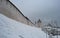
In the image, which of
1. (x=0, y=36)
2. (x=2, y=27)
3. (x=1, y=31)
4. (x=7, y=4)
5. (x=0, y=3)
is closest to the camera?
(x=0, y=36)

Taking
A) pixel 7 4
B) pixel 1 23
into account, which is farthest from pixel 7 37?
pixel 7 4

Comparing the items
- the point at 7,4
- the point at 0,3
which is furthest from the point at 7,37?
the point at 7,4

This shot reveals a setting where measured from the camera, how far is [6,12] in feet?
45.1

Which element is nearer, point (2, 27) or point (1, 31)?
point (1, 31)

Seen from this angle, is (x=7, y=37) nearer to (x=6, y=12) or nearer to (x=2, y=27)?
(x=2, y=27)

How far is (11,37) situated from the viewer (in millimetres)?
8195

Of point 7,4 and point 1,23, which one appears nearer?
point 1,23

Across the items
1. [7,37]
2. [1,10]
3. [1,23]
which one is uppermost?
[1,10]

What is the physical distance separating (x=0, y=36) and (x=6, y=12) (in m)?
6.05

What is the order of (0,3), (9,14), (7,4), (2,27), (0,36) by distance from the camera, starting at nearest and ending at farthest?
(0,36), (2,27), (0,3), (7,4), (9,14)

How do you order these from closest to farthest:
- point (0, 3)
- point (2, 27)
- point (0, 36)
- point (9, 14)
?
Answer: point (0, 36) < point (2, 27) < point (0, 3) < point (9, 14)

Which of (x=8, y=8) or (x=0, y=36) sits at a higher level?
(x=8, y=8)

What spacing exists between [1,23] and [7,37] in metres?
1.86

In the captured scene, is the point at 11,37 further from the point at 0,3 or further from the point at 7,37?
the point at 0,3
